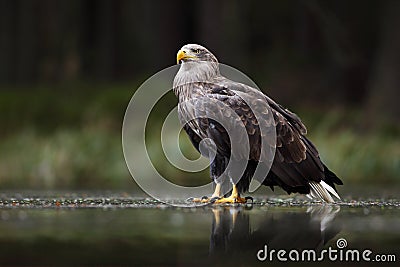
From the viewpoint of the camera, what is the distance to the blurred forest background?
645 inches

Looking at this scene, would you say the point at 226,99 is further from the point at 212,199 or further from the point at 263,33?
the point at 263,33

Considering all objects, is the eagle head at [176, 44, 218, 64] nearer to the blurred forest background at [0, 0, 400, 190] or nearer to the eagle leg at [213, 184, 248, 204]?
the eagle leg at [213, 184, 248, 204]

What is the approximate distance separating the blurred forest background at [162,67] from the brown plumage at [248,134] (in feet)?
15.1

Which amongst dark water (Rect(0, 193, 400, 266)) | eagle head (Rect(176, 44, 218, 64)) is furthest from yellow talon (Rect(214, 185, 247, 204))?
eagle head (Rect(176, 44, 218, 64))

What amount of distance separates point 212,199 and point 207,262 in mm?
4009

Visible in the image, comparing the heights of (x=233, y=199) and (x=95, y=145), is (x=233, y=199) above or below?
below

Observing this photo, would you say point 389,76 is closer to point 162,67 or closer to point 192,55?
point 162,67

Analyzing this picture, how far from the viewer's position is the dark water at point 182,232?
18.7ft

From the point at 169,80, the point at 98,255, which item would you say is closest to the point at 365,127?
the point at 169,80

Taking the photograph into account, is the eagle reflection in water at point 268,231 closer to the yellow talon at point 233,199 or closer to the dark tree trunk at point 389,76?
the yellow talon at point 233,199

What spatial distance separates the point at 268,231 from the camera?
6.88 metres

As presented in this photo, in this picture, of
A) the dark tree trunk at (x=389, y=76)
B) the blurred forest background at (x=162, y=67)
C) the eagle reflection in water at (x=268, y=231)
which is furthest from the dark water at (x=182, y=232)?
the dark tree trunk at (x=389, y=76)

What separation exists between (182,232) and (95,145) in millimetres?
10354

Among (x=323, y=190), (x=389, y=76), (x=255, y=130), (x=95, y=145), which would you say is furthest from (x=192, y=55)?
(x=389, y=76)
